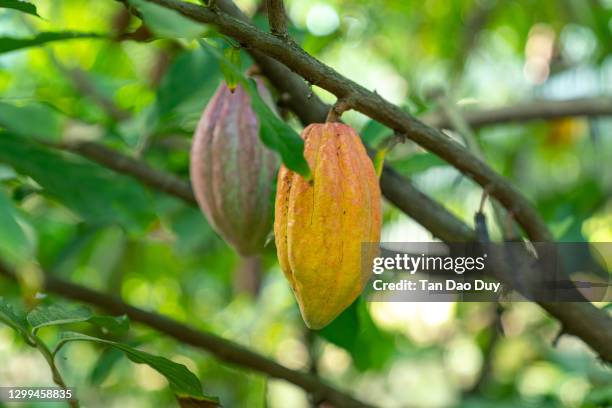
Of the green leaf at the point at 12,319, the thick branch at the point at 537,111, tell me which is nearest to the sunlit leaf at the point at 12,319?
the green leaf at the point at 12,319

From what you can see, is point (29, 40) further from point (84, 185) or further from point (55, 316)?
point (84, 185)

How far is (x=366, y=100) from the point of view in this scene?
0.63 m

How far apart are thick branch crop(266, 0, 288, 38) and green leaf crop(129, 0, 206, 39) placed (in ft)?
0.35

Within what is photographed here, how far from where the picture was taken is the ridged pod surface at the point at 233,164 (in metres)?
0.84

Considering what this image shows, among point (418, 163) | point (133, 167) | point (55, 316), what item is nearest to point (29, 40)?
point (55, 316)

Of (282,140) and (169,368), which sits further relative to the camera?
(169,368)

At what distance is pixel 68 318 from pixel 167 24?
31cm

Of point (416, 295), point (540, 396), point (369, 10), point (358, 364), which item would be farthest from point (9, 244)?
point (369, 10)

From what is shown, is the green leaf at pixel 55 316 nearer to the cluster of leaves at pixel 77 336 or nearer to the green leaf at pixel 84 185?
the cluster of leaves at pixel 77 336

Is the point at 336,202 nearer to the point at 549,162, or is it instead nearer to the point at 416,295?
the point at 416,295

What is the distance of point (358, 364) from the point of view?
55.7 inches

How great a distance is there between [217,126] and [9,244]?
0.92 ft

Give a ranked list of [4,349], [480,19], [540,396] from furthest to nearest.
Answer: [480,19] < [4,349] < [540,396]

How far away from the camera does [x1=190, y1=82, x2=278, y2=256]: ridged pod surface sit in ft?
2.77
